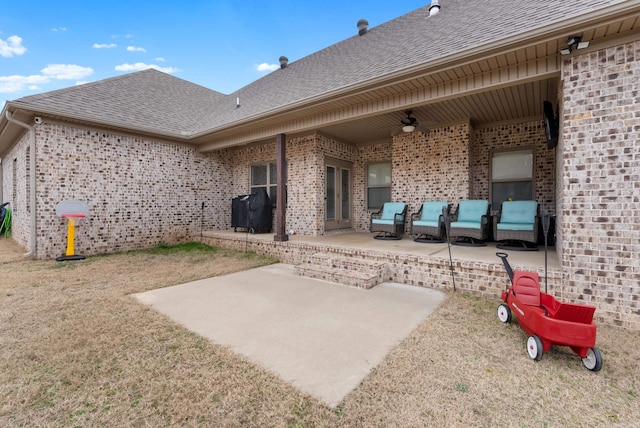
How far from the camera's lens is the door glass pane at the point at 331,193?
26.8ft

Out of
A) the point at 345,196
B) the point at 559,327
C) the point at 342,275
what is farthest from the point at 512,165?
the point at 559,327

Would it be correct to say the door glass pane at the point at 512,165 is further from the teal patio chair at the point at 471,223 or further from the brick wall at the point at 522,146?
the teal patio chair at the point at 471,223

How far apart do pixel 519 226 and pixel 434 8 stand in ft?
17.5

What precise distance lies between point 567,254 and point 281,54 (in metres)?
10.2

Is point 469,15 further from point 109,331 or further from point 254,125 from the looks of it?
point 109,331

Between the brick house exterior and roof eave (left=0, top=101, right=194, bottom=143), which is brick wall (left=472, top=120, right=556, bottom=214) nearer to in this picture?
the brick house exterior

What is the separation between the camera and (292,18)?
34.4ft

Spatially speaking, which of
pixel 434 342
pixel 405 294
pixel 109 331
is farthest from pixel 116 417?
pixel 405 294

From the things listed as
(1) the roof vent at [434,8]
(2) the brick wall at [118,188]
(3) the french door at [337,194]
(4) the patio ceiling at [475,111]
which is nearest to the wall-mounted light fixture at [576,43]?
(4) the patio ceiling at [475,111]

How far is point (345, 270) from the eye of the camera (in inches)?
189

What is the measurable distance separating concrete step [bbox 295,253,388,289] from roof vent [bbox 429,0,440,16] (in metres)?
5.97

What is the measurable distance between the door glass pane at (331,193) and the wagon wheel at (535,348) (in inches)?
242

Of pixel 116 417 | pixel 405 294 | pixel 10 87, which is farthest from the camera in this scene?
pixel 10 87

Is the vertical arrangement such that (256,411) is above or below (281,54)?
below
